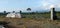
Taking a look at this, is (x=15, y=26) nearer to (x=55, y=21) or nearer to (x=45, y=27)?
(x=45, y=27)

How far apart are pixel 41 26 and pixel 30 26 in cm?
87

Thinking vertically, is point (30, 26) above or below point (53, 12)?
below

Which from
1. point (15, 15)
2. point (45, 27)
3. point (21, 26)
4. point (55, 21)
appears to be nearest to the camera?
point (45, 27)

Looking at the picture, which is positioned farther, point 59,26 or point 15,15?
point 15,15

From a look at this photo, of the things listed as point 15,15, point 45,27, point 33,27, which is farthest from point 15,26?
point 15,15

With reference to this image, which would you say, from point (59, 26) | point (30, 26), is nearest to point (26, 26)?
point (30, 26)

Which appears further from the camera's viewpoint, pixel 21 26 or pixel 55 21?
pixel 55 21

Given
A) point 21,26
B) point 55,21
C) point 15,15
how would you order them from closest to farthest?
point 21,26 < point 55,21 < point 15,15

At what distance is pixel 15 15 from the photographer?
20.0 meters

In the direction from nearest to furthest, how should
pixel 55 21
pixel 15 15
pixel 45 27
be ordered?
1. pixel 45 27
2. pixel 55 21
3. pixel 15 15

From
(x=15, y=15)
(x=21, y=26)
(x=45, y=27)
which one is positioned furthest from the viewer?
(x=15, y=15)

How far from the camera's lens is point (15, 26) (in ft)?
46.2

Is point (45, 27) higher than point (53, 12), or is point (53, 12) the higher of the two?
point (53, 12)

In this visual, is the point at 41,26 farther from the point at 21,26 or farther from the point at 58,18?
the point at 58,18
